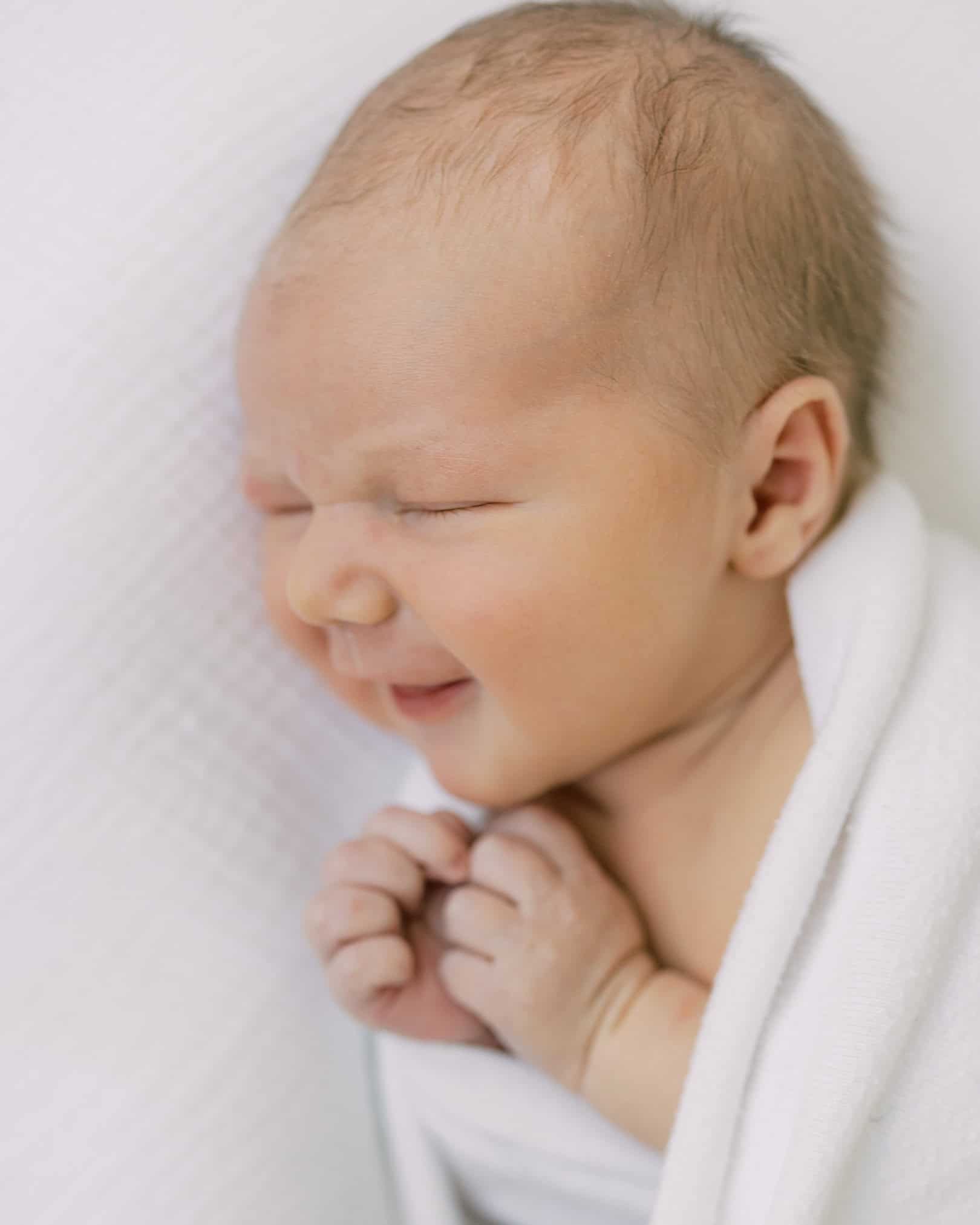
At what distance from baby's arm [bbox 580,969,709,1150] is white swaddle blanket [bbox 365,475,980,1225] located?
10 cm

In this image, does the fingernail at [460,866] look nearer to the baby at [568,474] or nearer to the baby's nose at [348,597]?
the baby at [568,474]

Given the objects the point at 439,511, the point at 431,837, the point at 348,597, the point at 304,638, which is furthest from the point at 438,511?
the point at 431,837

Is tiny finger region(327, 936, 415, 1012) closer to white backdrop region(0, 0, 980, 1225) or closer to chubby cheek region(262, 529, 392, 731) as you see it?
white backdrop region(0, 0, 980, 1225)

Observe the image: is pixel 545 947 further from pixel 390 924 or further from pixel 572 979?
pixel 390 924

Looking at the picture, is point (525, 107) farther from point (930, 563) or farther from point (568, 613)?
point (930, 563)

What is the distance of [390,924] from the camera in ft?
3.94

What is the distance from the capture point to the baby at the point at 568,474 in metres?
0.96

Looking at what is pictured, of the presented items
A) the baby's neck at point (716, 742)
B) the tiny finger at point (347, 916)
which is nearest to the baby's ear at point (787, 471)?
the baby's neck at point (716, 742)

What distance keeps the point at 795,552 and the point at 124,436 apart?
0.63m

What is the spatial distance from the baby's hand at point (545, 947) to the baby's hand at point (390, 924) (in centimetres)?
2

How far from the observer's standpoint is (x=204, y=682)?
1265 mm

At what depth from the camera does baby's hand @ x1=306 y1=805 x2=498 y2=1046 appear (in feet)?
3.89

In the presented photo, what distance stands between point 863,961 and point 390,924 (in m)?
0.45

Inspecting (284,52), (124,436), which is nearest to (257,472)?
(124,436)
